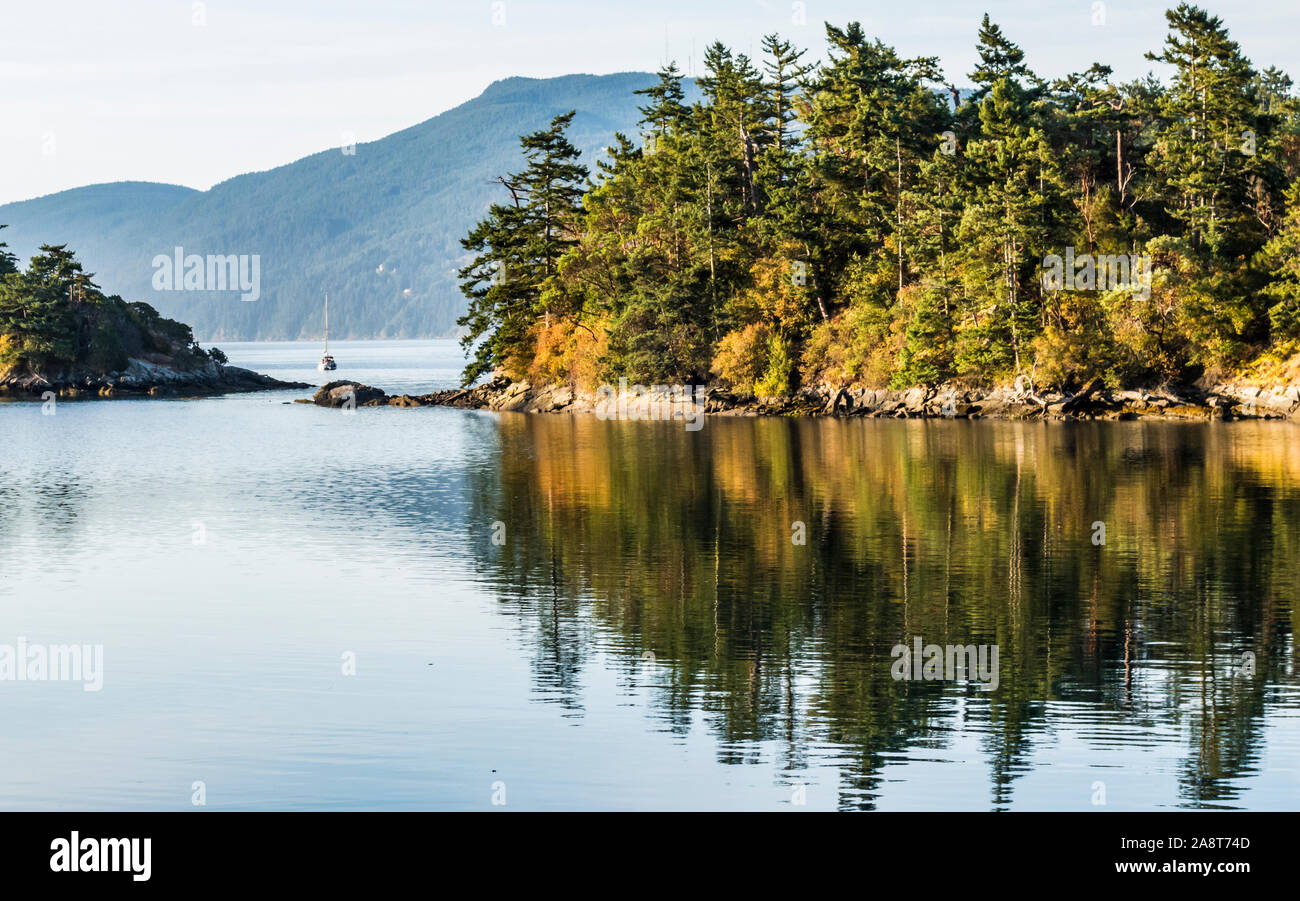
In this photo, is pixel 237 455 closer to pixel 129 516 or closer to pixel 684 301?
pixel 129 516

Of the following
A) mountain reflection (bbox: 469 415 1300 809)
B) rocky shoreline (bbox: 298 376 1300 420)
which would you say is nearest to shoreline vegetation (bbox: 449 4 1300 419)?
rocky shoreline (bbox: 298 376 1300 420)

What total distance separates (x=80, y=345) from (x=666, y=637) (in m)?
128

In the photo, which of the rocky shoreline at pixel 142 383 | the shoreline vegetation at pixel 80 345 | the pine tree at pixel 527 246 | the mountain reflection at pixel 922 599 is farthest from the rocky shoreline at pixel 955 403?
the shoreline vegetation at pixel 80 345

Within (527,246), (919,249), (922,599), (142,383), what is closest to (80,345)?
(142,383)

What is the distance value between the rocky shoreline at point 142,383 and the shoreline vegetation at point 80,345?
98 mm

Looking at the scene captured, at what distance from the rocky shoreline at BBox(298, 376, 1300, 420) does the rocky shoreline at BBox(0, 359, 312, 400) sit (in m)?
48.8

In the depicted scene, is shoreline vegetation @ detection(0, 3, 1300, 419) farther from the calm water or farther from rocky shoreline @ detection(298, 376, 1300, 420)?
the calm water

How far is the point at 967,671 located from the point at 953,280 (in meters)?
65.9

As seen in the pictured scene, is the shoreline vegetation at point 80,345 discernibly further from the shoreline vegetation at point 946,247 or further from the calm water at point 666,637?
the calm water at point 666,637

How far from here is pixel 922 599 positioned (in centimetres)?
2452

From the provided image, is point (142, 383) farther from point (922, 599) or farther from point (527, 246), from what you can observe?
point (922, 599)

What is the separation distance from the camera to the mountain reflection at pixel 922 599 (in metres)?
16.4

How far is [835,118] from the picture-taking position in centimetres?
9088
